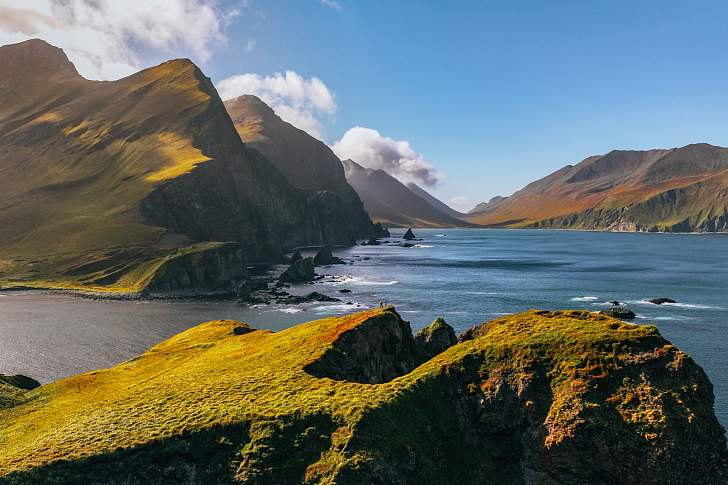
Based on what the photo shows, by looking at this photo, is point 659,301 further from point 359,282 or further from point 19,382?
point 19,382

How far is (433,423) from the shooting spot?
1142 inches

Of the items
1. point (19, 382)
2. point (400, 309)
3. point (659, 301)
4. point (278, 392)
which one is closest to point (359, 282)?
point (400, 309)

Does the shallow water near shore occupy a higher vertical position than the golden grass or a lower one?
lower

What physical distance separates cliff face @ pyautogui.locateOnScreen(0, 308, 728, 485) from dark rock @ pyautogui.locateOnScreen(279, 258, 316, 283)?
134 meters

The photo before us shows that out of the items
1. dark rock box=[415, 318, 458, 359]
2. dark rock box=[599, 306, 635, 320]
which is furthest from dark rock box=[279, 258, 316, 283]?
dark rock box=[415, 318, 458, 359]

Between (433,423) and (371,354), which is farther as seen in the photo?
(371,354)

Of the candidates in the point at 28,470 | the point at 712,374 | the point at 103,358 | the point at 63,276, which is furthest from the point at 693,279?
the point at 63,276

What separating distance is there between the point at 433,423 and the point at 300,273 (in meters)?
144

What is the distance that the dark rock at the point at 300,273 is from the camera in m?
169

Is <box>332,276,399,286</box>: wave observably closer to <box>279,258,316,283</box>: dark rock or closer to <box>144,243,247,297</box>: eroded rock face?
<box>279,258,316,283</box>: dark rock

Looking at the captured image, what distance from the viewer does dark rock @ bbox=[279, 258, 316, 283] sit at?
16888 cm

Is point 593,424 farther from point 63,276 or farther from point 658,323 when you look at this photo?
point 63,276

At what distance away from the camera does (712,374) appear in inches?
2552

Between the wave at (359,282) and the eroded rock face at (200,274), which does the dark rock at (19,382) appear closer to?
the eroded rock face at (200,274)
